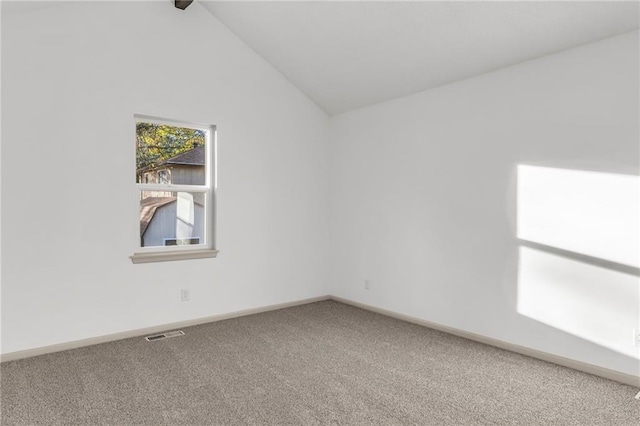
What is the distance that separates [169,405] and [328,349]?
1.39 m

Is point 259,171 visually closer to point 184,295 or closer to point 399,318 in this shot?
point 184,295

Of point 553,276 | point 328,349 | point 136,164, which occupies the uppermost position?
point 136,164

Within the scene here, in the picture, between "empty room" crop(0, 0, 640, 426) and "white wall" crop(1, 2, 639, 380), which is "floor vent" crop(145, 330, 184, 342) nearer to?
"empty room" crop(0, 0, 640, 426)

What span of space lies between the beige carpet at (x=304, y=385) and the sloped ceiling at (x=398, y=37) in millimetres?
2440

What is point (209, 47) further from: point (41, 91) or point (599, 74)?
point (599, 74)

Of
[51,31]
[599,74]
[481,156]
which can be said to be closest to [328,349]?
[481,156]

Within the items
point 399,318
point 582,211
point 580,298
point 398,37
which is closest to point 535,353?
point 580,298

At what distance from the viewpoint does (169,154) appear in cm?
407

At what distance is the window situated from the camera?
3883mm

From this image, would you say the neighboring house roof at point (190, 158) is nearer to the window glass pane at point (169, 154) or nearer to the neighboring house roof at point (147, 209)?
the window glass pane at point (169, 154)

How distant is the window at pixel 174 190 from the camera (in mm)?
3883

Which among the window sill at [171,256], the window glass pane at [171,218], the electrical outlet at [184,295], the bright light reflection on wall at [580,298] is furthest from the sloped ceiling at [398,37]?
the electrical outlet at [184,295]

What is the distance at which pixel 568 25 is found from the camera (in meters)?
2.80

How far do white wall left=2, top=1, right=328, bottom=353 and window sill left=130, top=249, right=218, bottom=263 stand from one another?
64mm
